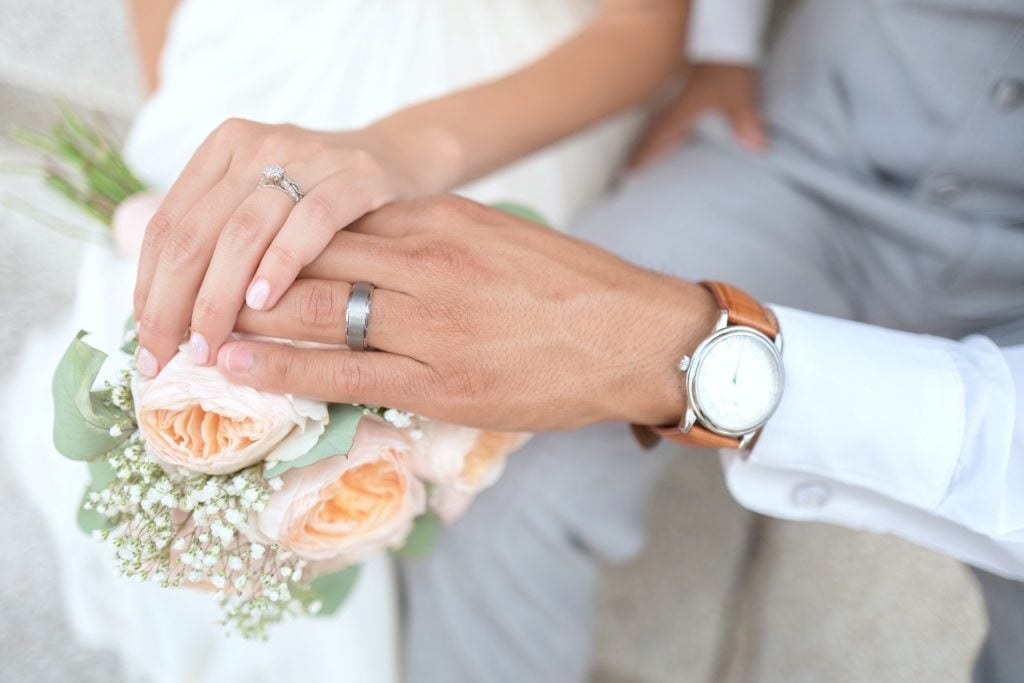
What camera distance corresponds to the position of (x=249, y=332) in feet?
2.36

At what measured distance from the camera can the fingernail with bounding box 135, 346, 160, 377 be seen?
2.25 ft

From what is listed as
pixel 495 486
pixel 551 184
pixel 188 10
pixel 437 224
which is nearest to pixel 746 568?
pixel 495 486

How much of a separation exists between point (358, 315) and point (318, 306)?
39 millimetres

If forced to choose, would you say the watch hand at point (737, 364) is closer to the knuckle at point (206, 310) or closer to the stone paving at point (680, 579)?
the knuckle at point (206, 310)

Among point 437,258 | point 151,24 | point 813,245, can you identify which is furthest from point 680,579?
point 151,24

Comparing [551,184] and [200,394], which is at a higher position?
[200,394]

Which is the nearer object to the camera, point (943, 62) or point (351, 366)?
point (351, 366)

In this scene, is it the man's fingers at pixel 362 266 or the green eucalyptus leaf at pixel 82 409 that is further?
the man's fingers at pixel 362 266

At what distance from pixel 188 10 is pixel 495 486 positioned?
1020mm

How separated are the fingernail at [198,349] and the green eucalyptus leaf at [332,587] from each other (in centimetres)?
32

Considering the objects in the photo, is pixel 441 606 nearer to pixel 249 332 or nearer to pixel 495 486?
pixel 495 486

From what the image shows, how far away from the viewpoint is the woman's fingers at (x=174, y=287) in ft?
2.27

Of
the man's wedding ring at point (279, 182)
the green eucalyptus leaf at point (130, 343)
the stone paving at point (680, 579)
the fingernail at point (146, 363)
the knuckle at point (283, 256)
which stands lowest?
the stone paving at point (680, 579)

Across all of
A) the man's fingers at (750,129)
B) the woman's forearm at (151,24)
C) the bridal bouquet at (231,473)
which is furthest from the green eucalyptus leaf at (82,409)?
the man's fingers at (750,129)
